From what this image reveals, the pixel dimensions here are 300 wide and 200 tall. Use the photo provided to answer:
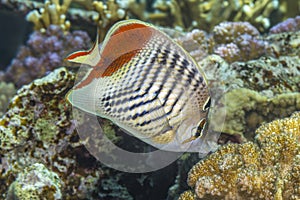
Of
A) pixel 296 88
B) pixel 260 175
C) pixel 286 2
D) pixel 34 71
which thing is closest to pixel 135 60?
pixel 260 175

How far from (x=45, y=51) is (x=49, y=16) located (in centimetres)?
55

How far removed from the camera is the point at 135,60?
5.55ft

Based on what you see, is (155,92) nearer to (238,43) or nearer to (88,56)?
(88,56)

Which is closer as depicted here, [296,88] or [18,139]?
[18,139]

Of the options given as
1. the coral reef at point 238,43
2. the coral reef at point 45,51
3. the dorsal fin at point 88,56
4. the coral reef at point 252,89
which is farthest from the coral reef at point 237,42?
the dorsal fin at point 88,56

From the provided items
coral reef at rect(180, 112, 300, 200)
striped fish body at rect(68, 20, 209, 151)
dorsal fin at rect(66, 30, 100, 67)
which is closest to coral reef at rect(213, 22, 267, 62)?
coral reef at rect(180, 112, 300, 200)

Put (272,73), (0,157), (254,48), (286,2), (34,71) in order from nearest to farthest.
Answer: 1. (0,157)
2. (272,73)
3. (254,48)
4. (34,71)
5. (286,2)

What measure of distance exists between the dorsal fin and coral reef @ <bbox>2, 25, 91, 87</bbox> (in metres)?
2.27

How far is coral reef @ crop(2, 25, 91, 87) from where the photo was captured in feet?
13.1

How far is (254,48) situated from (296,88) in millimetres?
572

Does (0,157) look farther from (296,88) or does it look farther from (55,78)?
(296,88)

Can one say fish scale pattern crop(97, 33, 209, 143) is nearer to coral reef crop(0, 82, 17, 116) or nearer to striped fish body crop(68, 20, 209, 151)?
striped fish body crop(68, 20, 209, 151)

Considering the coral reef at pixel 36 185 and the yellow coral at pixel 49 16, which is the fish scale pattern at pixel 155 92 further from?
the yellow coral at pixel 49 16

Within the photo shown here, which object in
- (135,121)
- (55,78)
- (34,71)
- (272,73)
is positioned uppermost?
(135,121)
